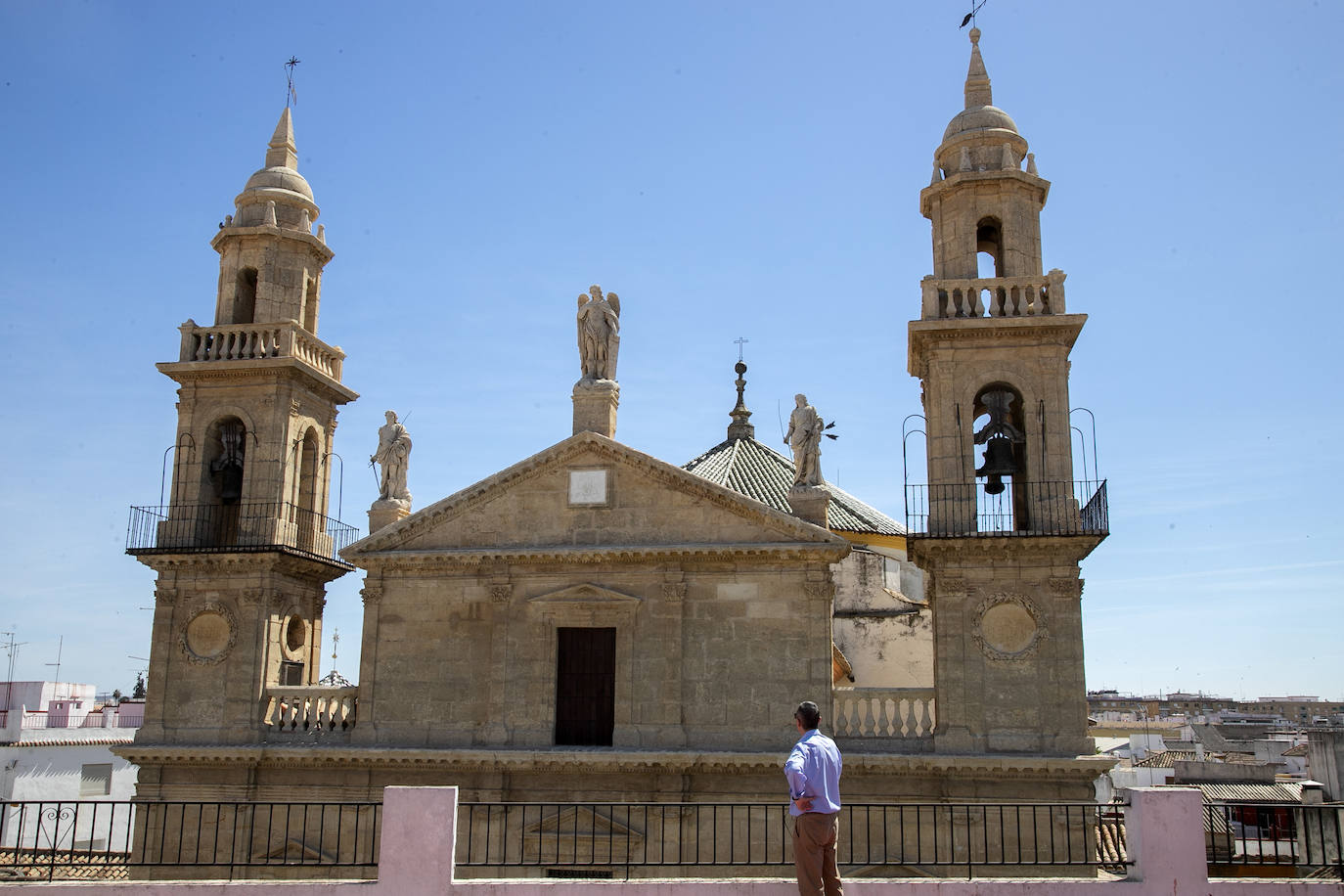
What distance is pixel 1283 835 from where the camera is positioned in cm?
2720

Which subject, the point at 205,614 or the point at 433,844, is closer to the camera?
the point at 433,844

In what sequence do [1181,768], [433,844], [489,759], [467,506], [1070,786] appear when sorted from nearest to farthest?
[433,844] < [1070,786] < [489,759] < [467,506] < [1181,768]

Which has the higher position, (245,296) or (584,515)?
(245,296)

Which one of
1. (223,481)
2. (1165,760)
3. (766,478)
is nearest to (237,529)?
(223,481)

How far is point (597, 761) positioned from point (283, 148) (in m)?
15.3

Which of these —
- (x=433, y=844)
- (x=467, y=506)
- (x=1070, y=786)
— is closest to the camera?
(x=433, y=844)

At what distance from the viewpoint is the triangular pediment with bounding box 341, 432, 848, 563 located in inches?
835

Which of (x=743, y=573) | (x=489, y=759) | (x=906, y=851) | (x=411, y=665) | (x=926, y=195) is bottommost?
(x=906, y=851)

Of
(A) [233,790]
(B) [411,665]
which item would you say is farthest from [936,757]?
(A) [233,790]

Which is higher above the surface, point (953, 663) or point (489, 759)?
point (953, 663)

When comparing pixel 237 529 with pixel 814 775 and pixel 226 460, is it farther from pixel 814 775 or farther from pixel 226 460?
pixel 814 775

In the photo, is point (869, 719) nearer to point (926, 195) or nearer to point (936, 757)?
point (936, 757)

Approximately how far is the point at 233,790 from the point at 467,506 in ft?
21.6

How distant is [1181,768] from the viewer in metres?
37.7
